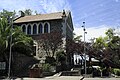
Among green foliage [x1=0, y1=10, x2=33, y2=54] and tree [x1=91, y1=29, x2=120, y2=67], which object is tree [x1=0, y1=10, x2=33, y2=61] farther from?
tree [x1=91, y1=29, x2=120, y2=67]

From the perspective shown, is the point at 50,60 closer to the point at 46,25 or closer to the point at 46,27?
the point at 46,27

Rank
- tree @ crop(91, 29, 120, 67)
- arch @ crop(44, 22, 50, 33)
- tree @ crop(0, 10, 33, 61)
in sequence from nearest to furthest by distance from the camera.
Answer: tree @ crop(0, 10, 33, 61)
tree @ crop(91, 29, 120, 67)
arch @ crop(44, 22, 50, 33)

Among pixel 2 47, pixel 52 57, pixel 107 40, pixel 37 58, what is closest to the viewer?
pixel 2 47

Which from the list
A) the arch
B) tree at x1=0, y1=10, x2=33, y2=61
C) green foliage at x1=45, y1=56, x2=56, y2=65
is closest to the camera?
tree at x1=0, y1=10, x2=33, y2=61

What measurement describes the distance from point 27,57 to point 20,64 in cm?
186

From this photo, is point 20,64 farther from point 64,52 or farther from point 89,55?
point 89,55

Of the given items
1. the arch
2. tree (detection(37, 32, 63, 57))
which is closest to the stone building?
the arch

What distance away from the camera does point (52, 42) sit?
1320 inches

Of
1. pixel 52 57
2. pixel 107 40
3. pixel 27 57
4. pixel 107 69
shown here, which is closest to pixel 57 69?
pixel 52 57

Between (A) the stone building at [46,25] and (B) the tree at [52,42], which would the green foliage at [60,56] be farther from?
(A) the stone building at [46,25]

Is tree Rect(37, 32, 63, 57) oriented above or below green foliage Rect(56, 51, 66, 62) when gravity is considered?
above

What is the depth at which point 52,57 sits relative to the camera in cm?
3453

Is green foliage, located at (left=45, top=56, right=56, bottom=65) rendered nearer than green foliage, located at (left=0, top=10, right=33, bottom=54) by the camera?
No

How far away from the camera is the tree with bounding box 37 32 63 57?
33438 mm
